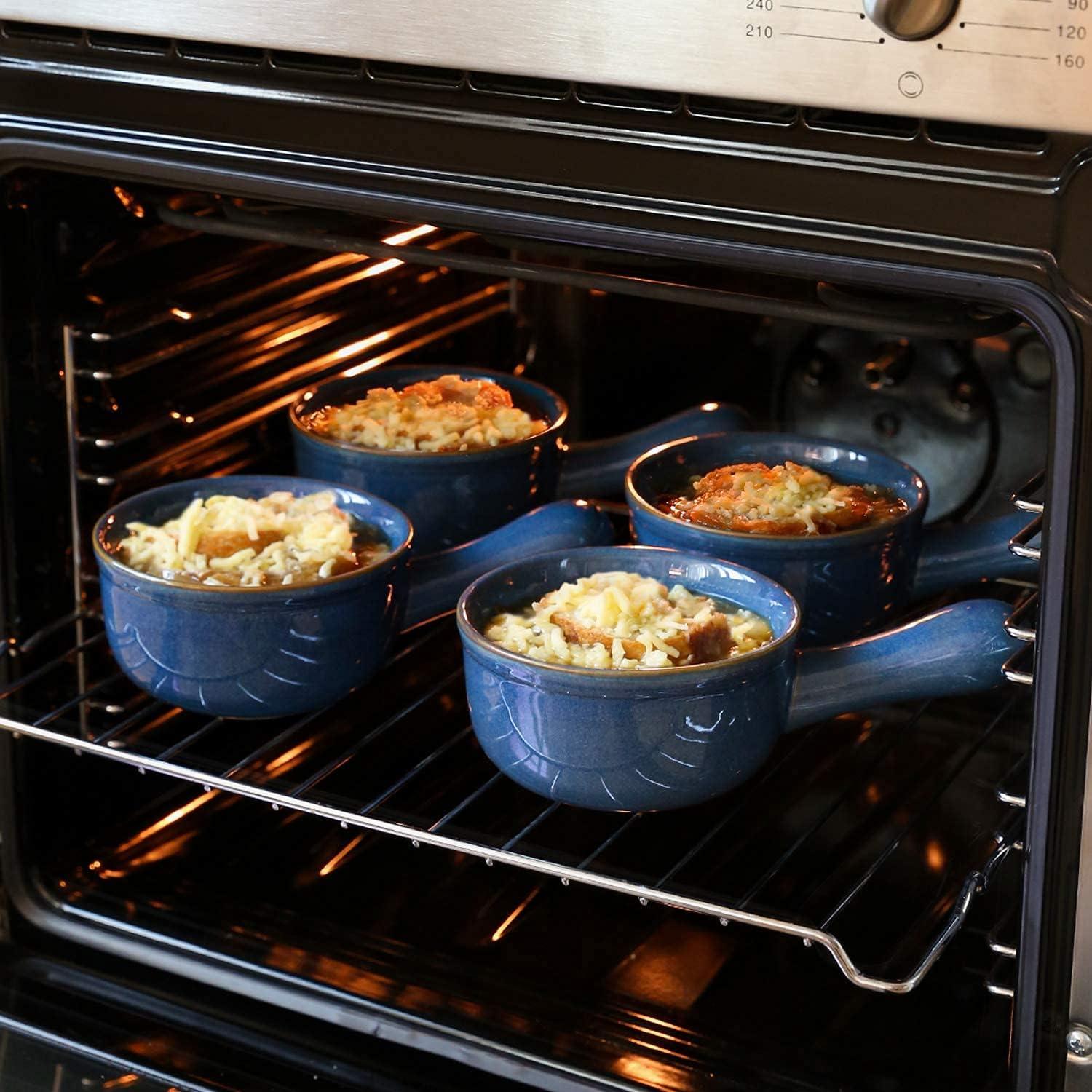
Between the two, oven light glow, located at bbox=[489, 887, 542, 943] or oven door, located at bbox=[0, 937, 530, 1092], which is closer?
oven door, located at bbox=[0, 937, 530, 1092]

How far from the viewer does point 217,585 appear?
96cm

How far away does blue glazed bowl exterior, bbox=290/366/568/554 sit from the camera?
3.77 ft

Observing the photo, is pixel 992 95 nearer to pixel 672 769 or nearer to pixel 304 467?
pixel 672 769

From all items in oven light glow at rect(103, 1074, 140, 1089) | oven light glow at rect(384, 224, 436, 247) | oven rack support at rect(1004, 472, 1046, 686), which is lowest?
oven light glow at rect(103, 1074, 140, 1089)

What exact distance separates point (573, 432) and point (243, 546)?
424 millimetres

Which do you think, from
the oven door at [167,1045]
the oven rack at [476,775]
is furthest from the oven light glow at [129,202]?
the oven door at [167,1045]

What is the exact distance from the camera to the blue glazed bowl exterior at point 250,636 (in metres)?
0.95

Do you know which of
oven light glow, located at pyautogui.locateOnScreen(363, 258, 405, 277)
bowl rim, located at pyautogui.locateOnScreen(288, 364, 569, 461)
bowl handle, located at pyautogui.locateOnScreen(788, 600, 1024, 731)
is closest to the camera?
bowl handle, located at pyautogui.locateOnScreen(788, 600, 1024, 731)

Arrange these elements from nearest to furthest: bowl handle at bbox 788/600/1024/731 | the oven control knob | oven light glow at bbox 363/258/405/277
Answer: the oven control knob, bowl handle at bbox 788/600/1024/731, oven light glow at bbox 363/258/405/277

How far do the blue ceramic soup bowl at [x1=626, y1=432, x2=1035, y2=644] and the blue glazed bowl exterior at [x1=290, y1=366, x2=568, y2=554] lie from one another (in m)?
0.08

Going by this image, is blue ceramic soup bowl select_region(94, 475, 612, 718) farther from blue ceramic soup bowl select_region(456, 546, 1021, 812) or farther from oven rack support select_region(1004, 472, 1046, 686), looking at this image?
oven rack support select_region(1004, 472, 1046, 686)

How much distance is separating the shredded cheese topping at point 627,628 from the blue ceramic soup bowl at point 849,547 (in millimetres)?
71

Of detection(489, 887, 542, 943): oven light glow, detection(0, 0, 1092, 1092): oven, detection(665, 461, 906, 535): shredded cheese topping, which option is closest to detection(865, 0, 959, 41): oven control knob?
detection(0, 0, 1092, 1092): oven

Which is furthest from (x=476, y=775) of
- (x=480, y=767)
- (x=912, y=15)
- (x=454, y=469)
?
(x=912, y=15)
